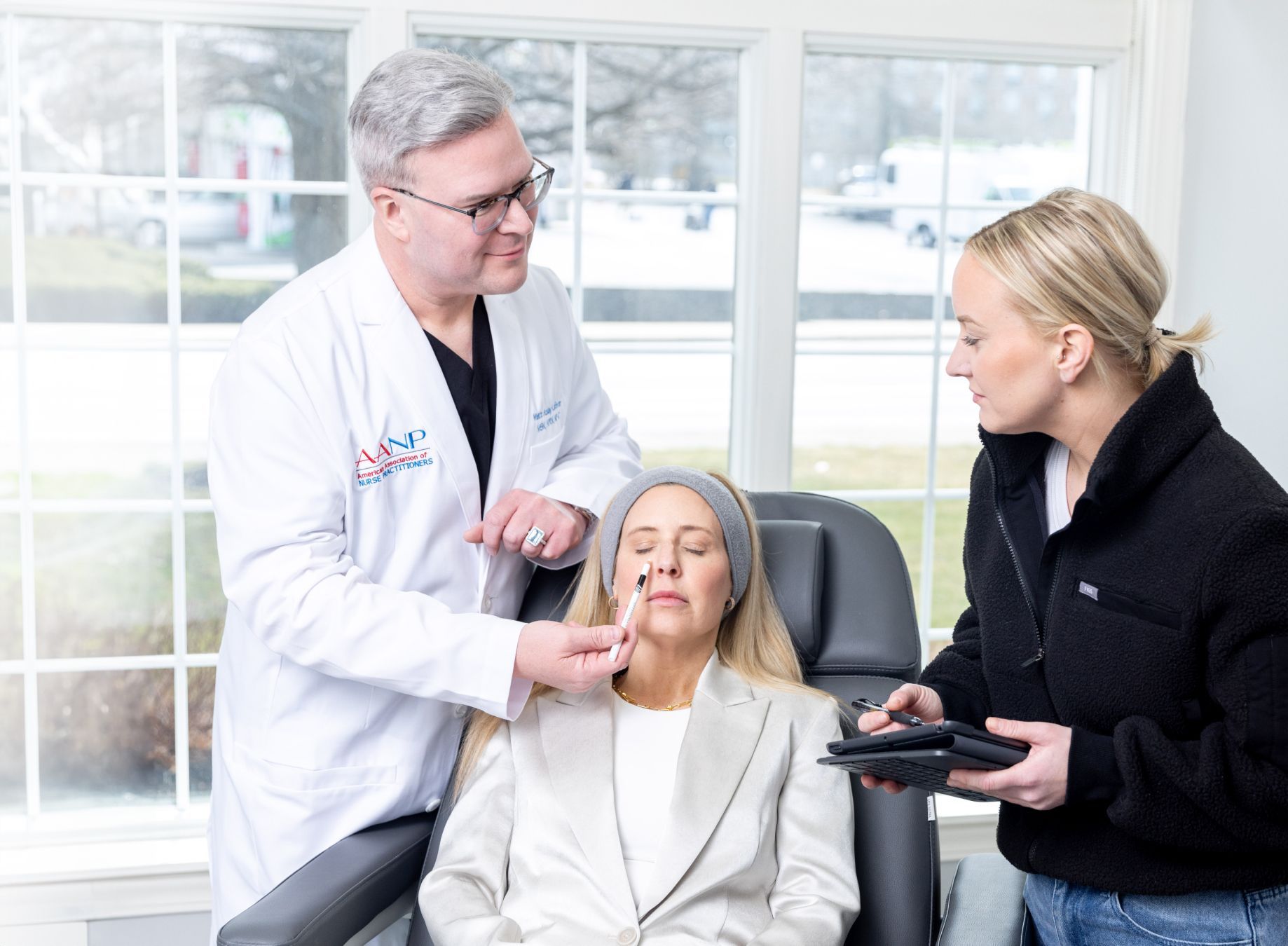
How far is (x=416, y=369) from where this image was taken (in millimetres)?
1800

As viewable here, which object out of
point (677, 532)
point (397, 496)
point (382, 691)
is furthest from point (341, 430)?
point (677, 532)

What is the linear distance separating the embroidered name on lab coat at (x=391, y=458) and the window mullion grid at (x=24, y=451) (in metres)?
1.20

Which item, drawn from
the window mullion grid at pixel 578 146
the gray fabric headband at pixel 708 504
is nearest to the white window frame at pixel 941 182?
the window mullion grid at pixel 578 146

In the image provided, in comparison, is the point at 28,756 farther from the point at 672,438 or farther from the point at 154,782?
the point at 672,438

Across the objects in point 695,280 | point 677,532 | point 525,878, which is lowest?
point 525,878

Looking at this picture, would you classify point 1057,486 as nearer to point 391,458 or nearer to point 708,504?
point 708,504

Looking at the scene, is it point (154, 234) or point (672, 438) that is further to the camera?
point (672, 438)

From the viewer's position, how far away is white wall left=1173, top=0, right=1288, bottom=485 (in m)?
2.67

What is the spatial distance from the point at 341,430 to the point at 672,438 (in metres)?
1.24

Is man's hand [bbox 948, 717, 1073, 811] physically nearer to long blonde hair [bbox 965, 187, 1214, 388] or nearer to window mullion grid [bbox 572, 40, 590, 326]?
long blonde hair [bbox 965, 187, 1214, 388]

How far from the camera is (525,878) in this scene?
5.68 ft

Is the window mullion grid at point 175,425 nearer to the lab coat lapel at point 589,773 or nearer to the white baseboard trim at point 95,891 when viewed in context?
the white baseboard trim at point 95,891

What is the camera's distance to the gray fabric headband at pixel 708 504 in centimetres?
191

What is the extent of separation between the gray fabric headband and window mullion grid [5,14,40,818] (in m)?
1.38
